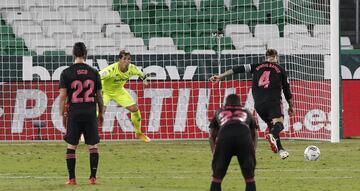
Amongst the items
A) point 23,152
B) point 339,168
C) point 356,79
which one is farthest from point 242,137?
point 356,79

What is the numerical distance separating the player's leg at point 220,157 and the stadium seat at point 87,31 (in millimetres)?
16833

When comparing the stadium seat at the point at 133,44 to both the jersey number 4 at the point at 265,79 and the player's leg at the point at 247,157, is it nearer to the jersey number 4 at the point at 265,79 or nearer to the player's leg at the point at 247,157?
the jersey number 4 at the point at 265,79

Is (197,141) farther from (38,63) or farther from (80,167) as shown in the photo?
(80,167)

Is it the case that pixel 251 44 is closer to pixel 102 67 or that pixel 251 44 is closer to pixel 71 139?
pixel 102 67

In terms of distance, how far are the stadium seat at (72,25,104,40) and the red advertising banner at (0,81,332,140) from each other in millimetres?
3027

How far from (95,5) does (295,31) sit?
5.59 metres

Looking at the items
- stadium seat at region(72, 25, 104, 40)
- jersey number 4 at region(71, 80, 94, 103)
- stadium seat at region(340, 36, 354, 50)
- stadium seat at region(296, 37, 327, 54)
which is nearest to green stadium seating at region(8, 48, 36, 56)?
stadium seat at region(72, 25, 104, 40)

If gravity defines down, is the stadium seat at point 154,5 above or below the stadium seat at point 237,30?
above

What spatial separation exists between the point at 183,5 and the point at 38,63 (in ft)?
15.0

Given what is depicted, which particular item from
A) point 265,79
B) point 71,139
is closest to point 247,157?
point 71,139

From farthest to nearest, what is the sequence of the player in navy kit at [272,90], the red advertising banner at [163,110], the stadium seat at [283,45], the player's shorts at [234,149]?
the stadium seat at [283,45]
the red advertising banner at [163,110]
the player in navy kit at [272,90]
the player's shorts at [234,149]

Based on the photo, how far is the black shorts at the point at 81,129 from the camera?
14.3 m

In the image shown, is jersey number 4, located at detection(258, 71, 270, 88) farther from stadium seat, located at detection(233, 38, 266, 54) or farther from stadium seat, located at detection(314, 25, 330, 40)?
stadium seat, located at detection(233, 38, 266, 54)

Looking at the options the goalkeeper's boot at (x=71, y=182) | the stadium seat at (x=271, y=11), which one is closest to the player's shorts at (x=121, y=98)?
the stadium seat at (x=271, y=11)
